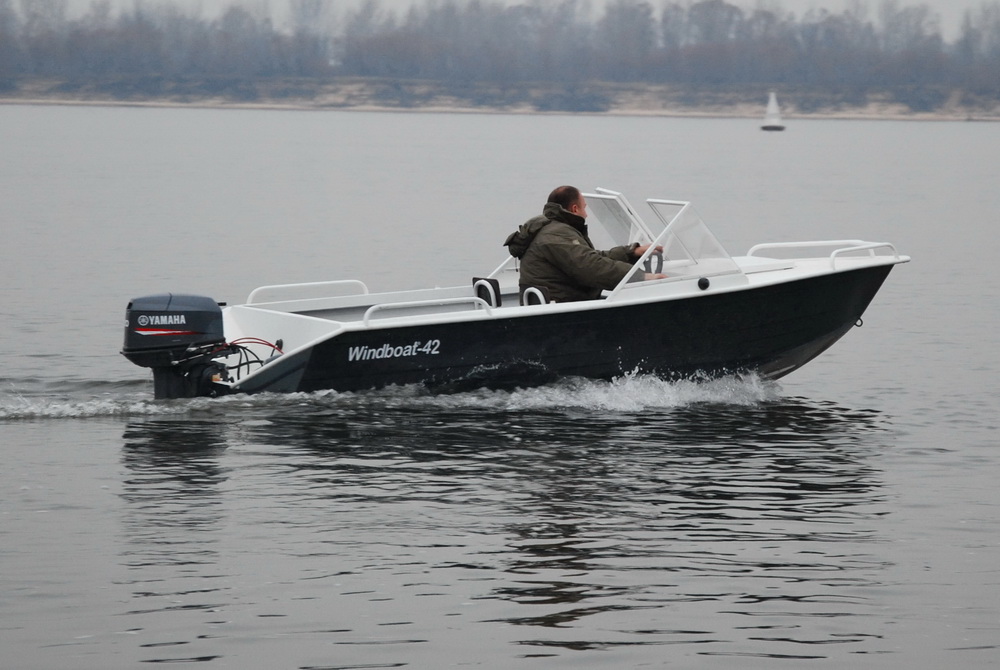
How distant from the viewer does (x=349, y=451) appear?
9484 millimetres

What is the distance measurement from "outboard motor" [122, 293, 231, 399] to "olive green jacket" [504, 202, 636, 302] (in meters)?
2.30

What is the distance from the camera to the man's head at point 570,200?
10836 millimetres

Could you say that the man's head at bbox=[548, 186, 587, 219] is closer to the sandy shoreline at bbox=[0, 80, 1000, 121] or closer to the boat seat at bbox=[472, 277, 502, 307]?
the boat seat at bbox=[472, 277, 502, 307]

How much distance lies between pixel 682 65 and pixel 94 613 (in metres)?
148

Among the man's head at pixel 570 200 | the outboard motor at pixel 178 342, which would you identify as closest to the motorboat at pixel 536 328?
the outboard motor at pixel 178 342

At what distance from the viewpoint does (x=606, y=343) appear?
10758mm

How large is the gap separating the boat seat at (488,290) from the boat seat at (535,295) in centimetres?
23

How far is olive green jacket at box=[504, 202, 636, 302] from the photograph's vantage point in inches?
420

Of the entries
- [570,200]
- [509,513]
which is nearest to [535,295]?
[570,200]

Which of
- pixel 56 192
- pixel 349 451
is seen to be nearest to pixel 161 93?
pixel 56 192

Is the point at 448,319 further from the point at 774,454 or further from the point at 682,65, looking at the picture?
the point at 682,65

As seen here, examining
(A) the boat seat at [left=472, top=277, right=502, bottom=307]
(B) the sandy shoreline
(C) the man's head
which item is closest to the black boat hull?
(A) the boat seat at [left=472, top=277, right=502, bottom=307]

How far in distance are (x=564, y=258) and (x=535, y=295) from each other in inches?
15.6

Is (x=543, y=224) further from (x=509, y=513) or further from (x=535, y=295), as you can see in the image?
(x=509, y=513)
